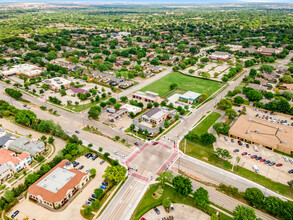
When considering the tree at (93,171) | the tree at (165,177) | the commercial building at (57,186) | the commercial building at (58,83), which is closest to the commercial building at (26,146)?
the commercial building at (57,186)

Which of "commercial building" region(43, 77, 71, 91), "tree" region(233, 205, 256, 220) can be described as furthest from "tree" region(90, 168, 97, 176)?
"commercial building" region(43, 77, 71, 91)

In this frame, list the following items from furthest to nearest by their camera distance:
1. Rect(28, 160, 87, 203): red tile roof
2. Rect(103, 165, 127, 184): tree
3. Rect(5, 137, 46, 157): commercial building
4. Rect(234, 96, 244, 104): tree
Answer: Rect(234, 96, 244, 104): tree, Rect(5, 137, 46, 157): commercial building, Rect(103, 165, 127, 184): tree, Rect(28, 160, 87, 203): red tile roof

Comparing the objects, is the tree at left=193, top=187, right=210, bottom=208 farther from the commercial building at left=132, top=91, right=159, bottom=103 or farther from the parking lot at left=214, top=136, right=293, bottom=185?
the commercial building at left=132, top=91, right=159, bottom=103

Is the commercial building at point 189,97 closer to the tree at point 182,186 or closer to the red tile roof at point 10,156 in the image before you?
the tree at point 182,186

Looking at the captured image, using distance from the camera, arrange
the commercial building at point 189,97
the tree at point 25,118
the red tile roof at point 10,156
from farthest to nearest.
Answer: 1. the commercial building at point 189,97
2. the tree at point 25,118
3. the red tile roof at point 10,156

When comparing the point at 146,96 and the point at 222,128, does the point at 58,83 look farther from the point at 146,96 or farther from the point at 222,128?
the point at 222,128

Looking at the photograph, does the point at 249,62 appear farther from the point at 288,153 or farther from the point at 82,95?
the point at 82,95
